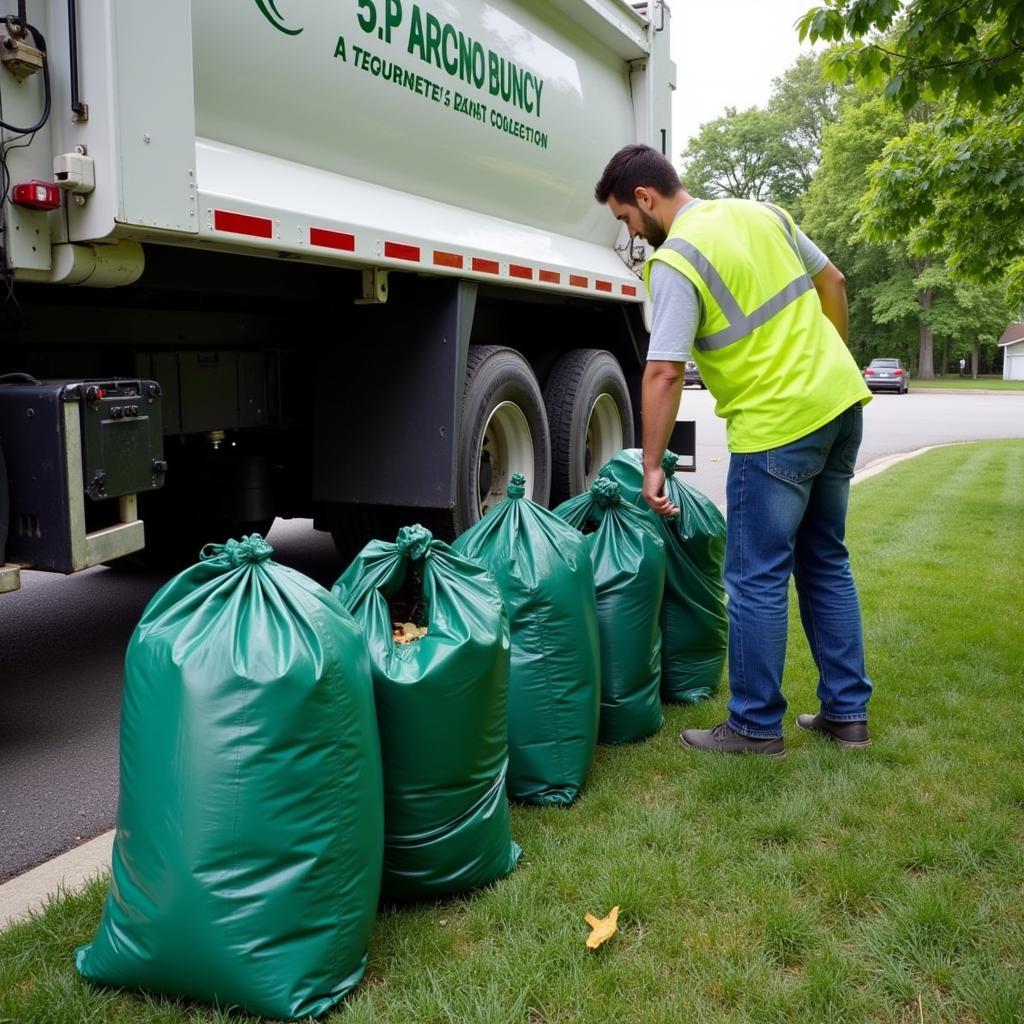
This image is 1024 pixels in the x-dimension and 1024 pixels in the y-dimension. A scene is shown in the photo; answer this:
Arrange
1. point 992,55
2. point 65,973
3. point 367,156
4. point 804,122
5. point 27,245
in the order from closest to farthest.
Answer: point 65,973, point 27,245, point 367,156, point 992,55, point 804,122

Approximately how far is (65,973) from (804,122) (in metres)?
57.6

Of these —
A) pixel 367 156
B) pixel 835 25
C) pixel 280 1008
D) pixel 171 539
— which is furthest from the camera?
pixel 171 539

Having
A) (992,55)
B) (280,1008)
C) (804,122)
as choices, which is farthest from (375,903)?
(804,122)

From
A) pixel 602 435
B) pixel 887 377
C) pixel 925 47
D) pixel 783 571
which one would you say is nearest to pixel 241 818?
pixel 783 571

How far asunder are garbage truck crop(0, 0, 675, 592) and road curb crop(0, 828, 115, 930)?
720 mm

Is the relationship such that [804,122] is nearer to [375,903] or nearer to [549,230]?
[549,230]

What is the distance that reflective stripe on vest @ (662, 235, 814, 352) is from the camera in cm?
299

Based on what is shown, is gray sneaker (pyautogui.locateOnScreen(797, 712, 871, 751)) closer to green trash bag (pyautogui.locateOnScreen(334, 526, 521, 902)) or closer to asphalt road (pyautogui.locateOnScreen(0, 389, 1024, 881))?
green trash bag (pyautogui.locateOnScreen(334, 526, 521, 902))

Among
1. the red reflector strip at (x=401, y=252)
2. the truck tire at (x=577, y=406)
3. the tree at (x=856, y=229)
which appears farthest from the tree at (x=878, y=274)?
the red reflector strip at (x=401, y=252)

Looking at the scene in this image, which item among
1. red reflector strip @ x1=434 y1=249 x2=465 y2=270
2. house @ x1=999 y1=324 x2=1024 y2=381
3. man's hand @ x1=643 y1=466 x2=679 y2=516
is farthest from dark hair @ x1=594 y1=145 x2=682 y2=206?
house @ x1=999 y1=324 x2=1024 y2=381

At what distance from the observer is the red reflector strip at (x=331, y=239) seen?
3.56m

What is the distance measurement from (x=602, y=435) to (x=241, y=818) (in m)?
4.74

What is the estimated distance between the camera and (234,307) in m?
4.15

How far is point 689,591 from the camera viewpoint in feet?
11.7
